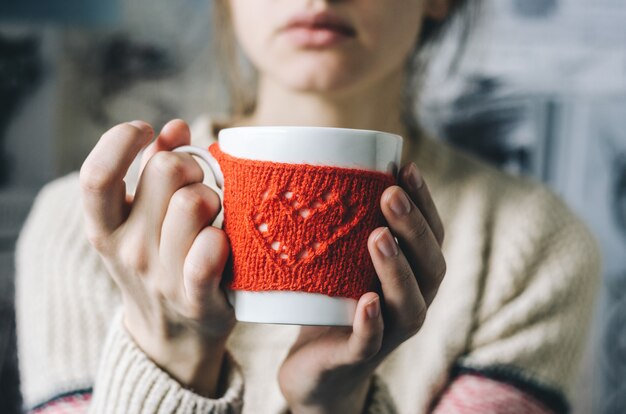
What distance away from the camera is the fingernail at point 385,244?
468 millimetres

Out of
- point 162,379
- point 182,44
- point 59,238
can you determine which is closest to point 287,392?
point 162,379

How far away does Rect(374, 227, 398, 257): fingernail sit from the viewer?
0.47 meters

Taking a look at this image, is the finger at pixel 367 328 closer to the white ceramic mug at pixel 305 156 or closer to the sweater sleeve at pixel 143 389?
the white ceramic mug at pixel 305 156

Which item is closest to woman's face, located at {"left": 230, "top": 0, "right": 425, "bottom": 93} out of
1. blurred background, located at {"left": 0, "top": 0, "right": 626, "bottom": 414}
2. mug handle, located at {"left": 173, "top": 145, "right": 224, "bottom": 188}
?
mug handle, located at {"left": 173, "top": 145, "right": 224, "bottom": 188}

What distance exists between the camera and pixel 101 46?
1203 millimetres

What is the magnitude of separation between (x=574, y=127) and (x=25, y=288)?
100 centimetres

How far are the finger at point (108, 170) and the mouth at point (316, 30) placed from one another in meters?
0.31

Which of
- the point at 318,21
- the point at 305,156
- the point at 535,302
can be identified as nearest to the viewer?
the point at 305,156

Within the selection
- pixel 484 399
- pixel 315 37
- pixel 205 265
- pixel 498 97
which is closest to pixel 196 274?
pixel 205 265

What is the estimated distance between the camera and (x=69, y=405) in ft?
2.51

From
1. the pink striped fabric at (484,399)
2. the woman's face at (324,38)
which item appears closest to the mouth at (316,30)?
the woman's face at (324,38)

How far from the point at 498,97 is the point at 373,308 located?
86 centimetres

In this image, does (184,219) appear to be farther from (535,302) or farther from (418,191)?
(535,302)

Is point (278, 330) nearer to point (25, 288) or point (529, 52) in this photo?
point (25, 288)
